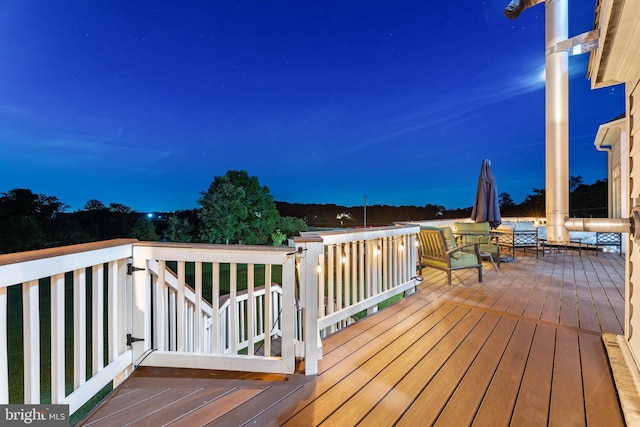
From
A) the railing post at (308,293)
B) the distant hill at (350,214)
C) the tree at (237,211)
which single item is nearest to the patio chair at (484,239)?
the railing post at (308,293)

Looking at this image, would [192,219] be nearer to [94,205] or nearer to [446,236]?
[94,205]

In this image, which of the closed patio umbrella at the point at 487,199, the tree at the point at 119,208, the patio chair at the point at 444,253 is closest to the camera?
the patio chair at the point at 444,253

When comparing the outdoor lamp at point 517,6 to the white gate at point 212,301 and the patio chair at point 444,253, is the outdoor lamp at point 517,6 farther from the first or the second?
the white gate at point 212,301

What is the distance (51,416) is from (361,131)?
25752 mm

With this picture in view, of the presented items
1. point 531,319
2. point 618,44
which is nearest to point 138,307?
point 618,44

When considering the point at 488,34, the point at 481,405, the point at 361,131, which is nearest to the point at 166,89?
the point at 361,131

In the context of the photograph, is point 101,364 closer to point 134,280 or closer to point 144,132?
point 134,280

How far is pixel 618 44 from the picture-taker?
5.44 feet

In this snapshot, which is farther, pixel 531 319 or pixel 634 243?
pixel 531 319

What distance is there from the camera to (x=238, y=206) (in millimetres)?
23844

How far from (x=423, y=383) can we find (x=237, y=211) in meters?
23.2

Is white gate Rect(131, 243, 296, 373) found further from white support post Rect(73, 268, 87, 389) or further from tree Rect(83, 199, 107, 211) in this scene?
tree Rect(83, 199, 107, 211)

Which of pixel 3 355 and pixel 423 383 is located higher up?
pixel 3 355

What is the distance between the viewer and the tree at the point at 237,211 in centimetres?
2367
